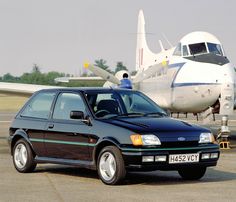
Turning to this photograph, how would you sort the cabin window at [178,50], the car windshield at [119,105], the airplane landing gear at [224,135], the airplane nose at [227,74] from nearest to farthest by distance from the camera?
the car windshield at [119,105]
the airplane landing gear at [224,135]
the airplane nose at [227,74]
the cabin window at [178,50]

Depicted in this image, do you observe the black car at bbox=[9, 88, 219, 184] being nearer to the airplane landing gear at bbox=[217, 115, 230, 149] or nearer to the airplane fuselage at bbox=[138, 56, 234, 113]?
the airplane landing gear at bbox=[217, 115, 230, 149]

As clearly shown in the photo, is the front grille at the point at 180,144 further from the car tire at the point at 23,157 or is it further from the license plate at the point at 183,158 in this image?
the car tire at the point at 23,157

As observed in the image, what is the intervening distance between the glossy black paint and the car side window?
0.28ft

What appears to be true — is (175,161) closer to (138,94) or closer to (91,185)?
(91,185)

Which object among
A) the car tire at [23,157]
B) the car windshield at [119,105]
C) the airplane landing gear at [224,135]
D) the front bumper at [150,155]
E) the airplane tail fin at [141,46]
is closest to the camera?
the front bumper at [150,155]

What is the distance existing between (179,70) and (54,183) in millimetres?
10543

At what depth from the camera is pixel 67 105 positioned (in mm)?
11984

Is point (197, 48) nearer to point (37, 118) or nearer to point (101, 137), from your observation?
point (37, 118)

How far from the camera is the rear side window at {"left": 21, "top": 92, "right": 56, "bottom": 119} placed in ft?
40.7

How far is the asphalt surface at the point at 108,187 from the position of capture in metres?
9.45

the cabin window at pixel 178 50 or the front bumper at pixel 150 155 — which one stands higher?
the cabin window at pixel 178 50

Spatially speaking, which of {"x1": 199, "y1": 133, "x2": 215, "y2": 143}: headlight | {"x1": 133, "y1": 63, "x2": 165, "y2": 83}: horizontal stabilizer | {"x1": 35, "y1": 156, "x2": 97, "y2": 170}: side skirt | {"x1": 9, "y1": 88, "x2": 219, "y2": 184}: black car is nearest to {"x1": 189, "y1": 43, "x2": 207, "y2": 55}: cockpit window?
→ {"x1": 133, "y1": 63, "x2": 165, "y2": 83}: horizontal stabilizer

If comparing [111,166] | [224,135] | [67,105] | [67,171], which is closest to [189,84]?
[224,135]

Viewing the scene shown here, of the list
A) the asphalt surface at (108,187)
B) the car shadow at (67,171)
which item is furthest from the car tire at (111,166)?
the car shadow at (67,171)
